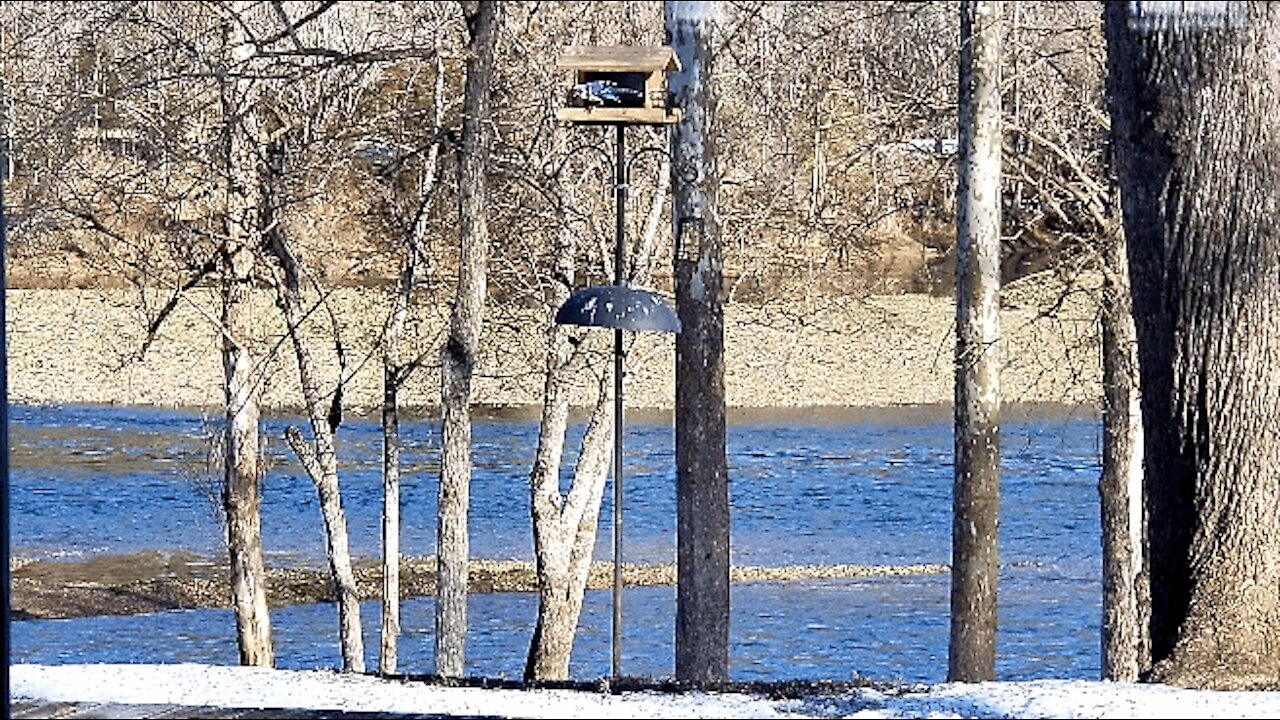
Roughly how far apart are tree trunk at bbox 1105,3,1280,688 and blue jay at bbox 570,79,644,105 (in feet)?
11.2

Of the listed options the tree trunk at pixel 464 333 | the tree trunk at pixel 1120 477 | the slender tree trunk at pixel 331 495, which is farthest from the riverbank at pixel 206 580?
the tree trunk at pixel 464 333

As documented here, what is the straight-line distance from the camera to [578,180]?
16.2 m

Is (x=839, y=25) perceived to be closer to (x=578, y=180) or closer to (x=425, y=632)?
(x=578, y=180)

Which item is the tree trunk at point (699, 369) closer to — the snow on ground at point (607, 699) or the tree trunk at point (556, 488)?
the tree trunk at point (556, 488)

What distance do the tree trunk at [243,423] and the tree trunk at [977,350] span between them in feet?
15.7

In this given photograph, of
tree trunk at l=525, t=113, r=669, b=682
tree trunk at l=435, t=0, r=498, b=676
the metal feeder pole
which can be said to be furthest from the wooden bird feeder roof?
tree trunk at l=525, t=113, r=669, b=682

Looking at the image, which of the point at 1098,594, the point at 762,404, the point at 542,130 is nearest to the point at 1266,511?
the point at 542,130

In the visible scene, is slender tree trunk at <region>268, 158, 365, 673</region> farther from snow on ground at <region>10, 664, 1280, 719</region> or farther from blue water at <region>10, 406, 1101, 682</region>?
snow on ground at <region>10, 664, 1280, 719</region>

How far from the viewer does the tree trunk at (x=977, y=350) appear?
10875 mm

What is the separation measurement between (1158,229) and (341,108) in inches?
318

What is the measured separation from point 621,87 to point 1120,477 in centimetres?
575

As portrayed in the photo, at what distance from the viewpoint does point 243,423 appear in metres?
14.0

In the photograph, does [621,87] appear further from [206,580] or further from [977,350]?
[206,580]

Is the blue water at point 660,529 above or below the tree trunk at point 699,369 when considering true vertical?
below
